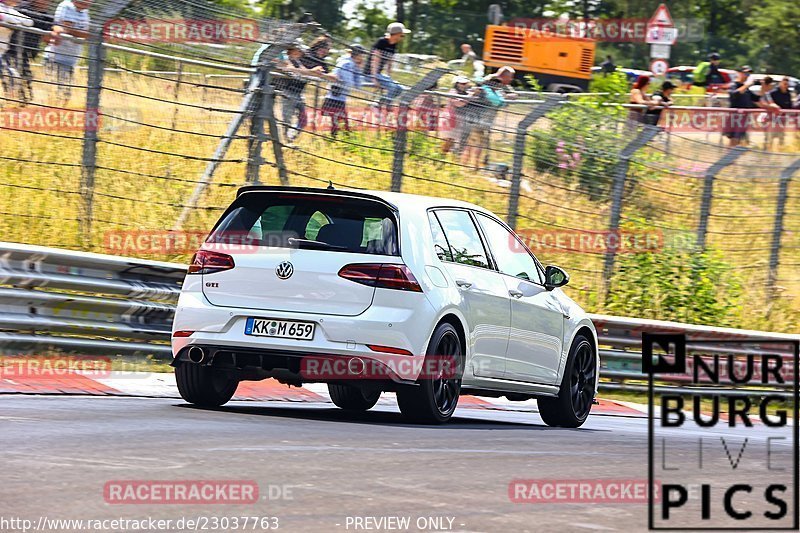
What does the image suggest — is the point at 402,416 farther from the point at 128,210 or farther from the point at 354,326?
the point at 128,210

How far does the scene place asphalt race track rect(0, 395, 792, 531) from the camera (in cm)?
641

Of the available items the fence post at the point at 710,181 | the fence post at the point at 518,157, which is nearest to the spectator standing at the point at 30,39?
the fence post at the point at 518,157

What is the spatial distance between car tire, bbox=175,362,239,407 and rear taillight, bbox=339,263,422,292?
1287mm

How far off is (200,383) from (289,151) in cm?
491

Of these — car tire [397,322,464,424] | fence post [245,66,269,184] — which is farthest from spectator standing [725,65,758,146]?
car tire [397,322,464,424]

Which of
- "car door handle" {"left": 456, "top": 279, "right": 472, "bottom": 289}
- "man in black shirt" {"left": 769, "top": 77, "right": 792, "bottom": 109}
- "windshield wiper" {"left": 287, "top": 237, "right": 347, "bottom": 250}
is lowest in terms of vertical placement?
"car door handle" {"left": 456, "top": 279, "right": 472, "bottom": 289}

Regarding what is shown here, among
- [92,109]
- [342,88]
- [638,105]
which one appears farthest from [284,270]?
[638,105]

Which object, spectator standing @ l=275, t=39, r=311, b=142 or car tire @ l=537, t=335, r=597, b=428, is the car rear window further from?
spectator standing @ l=275, t=39, r=311, b=142

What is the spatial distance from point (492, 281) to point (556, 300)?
111 centimetres

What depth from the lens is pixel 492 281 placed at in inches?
422

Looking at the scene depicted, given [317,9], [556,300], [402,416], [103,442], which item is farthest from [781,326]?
[317,9]

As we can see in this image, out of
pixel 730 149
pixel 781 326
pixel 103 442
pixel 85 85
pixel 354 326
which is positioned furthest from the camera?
pixel 781 326

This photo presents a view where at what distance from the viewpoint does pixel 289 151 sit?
583 inches

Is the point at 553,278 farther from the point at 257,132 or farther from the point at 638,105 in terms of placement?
the point at 638,105
